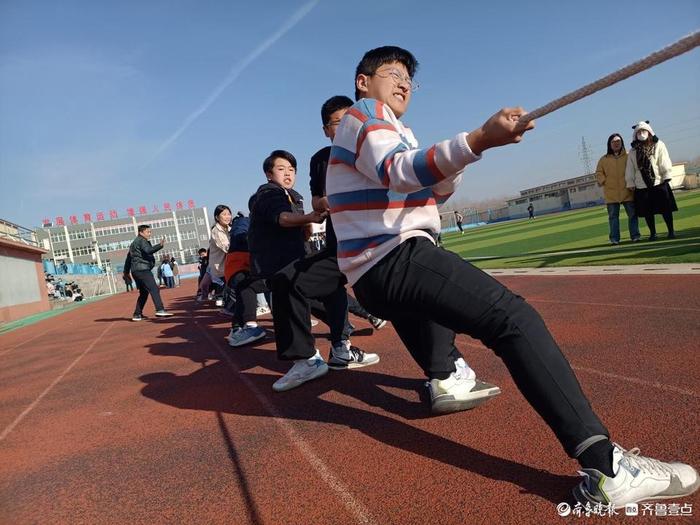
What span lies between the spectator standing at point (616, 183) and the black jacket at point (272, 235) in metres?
7.48

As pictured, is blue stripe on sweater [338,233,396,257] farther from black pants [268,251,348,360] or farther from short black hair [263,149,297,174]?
short black hair [263,149,297,174]

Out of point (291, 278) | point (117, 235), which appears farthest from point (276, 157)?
point (117, 235)

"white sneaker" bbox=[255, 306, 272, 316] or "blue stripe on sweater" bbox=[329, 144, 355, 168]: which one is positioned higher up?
"blue stripe on sweater" bbox=[329, 144, 355, 168]

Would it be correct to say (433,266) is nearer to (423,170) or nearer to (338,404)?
(423,170)

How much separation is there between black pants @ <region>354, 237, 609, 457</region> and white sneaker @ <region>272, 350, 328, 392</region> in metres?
1.66

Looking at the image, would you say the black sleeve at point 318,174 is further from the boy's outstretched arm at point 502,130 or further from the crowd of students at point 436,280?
the boy's outstretched arm at point 502,130

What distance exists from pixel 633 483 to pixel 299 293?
230cm

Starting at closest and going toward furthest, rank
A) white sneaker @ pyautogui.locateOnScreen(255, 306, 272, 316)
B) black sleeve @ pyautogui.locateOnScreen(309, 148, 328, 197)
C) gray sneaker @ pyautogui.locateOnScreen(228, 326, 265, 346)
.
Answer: black sleeve @ pyautogui.locateOnScreen(309, 148, 328, 197) → gray sneaker @ pyautogui.locateOnScreen(228, 326, 265, 346) → white sneaker @ pyautogui.locateOnScreen(255, 306, 272, 316)

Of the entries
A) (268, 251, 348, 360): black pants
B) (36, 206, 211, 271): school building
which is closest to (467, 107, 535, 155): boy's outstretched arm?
(268, 251, 348, 360): black pants

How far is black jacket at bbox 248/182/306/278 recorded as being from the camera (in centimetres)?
403

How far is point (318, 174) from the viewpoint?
147 inches

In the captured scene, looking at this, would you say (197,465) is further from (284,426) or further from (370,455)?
(370,455)

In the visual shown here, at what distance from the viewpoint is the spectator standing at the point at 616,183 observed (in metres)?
8.97

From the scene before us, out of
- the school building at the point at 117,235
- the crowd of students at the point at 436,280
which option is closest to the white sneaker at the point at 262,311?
the crowd of students at the point at 436,280
